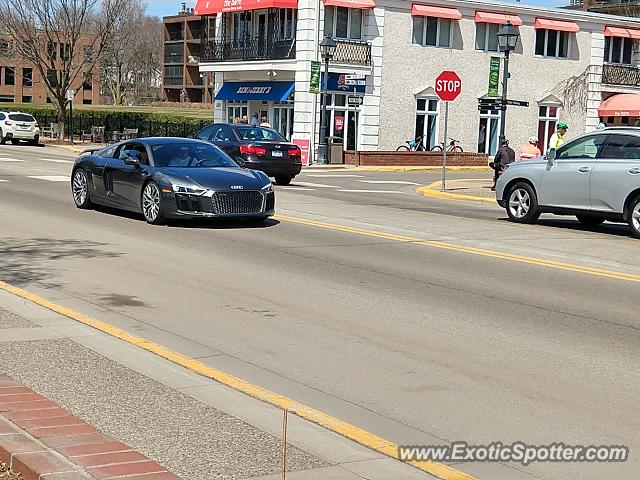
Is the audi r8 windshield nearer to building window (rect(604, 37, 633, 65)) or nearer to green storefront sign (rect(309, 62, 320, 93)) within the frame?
green storefront sign (rect(309, 62, 320, 93))

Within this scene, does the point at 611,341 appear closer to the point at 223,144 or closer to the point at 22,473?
the point at 22,473

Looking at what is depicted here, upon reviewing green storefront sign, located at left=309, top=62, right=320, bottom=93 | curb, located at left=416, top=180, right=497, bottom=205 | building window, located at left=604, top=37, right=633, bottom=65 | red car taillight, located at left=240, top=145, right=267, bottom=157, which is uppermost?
building window, located at left=604, top=37, right=633, bottom=65

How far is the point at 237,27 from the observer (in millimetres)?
51312

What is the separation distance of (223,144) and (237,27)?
2592cm

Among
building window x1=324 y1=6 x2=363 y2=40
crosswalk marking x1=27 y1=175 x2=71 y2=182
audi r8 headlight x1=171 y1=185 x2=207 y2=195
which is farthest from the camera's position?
building window x1=324 y1=6 x2=363 y2=40

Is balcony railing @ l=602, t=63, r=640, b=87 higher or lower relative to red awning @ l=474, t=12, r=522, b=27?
lower

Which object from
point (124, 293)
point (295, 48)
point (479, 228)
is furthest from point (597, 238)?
point (295, 48)

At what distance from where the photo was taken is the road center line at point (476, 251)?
12.9 metres

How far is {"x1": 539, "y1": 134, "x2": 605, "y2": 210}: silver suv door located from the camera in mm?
17781

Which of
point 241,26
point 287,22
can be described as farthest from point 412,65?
point 241,26

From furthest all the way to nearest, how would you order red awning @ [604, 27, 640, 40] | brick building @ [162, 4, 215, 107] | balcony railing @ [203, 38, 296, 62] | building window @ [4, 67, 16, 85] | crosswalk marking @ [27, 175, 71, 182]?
building window @ [4, 67, 16, 85], brick building @ [162, 4, 215, 107], red awning @ [604, 27, 640, 40], balcony railing @ [203, 38, 296, 62], crosswalk marking @ [27, 175, 71, 182]

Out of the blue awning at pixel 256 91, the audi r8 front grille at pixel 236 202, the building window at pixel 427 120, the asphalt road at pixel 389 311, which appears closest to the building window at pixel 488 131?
the building window at pixel 427 120

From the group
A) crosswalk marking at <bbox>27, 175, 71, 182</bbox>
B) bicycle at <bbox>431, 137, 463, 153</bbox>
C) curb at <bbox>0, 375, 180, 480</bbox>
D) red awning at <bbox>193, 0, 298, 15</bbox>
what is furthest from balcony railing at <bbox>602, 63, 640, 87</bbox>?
curb at <bbox>0, 375, 180, 480</bbox>

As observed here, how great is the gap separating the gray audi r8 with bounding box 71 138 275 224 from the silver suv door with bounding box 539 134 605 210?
497 centimetres
